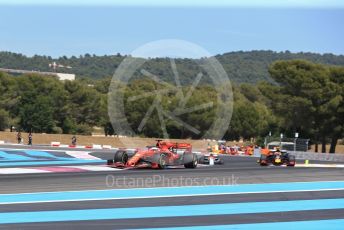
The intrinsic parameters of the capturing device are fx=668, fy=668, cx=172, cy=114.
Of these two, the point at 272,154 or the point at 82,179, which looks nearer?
the point at 82,179

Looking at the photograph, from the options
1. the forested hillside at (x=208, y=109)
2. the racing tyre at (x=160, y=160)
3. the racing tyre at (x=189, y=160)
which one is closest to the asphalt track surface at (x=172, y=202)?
the racing tyre at (x=160, y=160)

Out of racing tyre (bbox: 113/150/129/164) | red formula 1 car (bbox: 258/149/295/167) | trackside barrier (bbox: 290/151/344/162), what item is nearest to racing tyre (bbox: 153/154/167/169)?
racing tyre (bbox: 113/150/129/164)

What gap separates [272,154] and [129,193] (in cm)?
1586

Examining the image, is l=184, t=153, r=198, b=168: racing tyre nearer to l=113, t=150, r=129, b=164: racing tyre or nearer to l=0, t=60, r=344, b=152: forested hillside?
l=113, t=150, r=129, b=164: racing tyre

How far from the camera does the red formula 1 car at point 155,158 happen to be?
22.9 metres

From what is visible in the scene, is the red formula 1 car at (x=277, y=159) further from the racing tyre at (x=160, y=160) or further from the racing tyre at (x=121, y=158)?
the racing tyre at (x=121, y=158)

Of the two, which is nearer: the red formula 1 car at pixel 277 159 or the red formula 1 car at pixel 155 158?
the red formula 1 car at pixel 155 158

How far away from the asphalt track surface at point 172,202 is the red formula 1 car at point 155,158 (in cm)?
253

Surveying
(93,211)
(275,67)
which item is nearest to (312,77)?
(275,67)

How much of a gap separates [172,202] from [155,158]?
9.79 m

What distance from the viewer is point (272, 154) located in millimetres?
29547

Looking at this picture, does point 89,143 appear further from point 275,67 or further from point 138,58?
point 138,58

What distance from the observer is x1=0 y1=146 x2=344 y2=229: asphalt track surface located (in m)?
10.3

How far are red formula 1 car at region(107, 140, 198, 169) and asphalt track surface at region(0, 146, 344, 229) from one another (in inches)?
99.4
